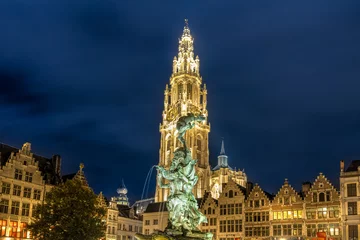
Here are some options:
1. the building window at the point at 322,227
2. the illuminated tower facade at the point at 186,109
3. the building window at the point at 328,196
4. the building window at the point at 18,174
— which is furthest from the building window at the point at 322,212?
the illuminated tower facade at the point at 186,109

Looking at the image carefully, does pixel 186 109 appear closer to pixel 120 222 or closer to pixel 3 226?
pixel 120 222

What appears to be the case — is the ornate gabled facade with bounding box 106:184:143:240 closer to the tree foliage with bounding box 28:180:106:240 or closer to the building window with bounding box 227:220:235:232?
the building window with bounding box 227:220:235:232

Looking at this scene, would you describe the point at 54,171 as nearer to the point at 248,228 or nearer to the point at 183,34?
the point at 248,228

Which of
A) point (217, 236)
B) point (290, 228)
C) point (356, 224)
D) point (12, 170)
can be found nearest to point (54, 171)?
point (12, 170)

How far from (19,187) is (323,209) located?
36029mm

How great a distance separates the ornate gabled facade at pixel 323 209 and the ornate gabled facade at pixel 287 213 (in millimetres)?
1023

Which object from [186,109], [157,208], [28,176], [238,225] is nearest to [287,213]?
[238,225]

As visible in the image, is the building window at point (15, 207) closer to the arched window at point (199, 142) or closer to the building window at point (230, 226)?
the building window at point (230, 226)

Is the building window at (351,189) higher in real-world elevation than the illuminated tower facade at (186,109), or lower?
lower

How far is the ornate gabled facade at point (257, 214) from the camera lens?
198 ft

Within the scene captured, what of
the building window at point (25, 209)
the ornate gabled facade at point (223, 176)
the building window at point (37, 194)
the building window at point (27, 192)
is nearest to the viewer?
the building window at point (25, 209)

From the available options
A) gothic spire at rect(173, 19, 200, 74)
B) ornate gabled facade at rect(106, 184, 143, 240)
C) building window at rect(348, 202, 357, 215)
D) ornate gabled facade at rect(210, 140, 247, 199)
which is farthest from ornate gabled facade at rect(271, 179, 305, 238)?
gothic spire at rect(173, 19, 200, 74)

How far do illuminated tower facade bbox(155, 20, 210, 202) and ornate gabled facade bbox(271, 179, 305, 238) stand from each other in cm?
4101

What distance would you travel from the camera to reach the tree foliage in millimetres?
42000
